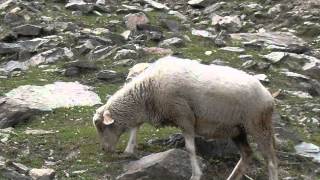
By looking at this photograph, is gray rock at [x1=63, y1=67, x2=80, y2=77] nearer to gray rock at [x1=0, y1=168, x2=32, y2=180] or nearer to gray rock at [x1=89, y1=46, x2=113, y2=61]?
gray rock at [x1=89, y1=46, x2=113, y2=61]

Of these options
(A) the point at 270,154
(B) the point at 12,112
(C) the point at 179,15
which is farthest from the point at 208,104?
(C) the point at 179,15

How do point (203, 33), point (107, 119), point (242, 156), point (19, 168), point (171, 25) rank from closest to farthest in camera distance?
point (19, 168)
point (242, 156)
point (107, 119)
point (203, 33)
point (171, 25)

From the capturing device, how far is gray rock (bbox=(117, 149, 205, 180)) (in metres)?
11.8

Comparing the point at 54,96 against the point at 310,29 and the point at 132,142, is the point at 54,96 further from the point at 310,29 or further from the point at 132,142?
the point at 310,29

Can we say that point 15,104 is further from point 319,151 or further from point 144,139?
point 319,151

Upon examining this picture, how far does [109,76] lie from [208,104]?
8515 millimetres

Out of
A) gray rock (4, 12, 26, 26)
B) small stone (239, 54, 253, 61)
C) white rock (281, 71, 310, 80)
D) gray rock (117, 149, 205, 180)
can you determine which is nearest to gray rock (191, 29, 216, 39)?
small stone (239, 54, 253, 61)

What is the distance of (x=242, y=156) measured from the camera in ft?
41.9

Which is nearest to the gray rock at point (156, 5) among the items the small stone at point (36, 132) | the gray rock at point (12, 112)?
the gray rock at point (12, 112)

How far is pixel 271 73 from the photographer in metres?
21.7

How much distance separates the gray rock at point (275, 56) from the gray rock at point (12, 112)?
9.41 m

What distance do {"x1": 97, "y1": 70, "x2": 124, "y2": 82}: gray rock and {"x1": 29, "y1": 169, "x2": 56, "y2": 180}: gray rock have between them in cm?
824

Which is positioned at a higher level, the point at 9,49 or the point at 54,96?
the point at 54,96

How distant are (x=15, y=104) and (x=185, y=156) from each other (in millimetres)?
5704
